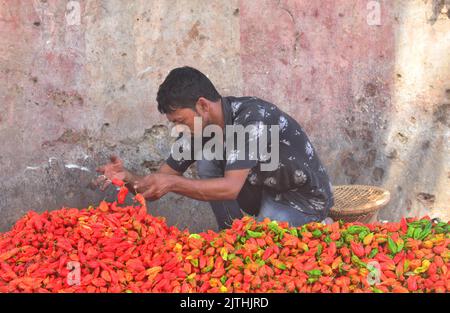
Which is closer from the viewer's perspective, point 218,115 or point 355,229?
point 355,229

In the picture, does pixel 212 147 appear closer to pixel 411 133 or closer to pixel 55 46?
pixel 55 46

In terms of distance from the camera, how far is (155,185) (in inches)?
117

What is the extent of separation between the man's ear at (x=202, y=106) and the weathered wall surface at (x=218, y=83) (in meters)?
1.04

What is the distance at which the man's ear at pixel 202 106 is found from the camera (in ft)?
10.3

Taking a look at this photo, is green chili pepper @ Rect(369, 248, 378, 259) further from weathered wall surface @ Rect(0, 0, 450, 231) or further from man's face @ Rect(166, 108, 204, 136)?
weathered wall surface @ Rect(0, 0, 450, 231)

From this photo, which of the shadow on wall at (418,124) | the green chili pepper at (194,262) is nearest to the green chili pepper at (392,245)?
A: the green chili pepper at (194,262)

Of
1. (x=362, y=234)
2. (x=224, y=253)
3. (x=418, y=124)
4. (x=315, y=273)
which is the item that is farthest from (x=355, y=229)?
(x=418, y=124)

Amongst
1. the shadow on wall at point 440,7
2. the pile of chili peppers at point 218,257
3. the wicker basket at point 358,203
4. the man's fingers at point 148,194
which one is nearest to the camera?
the pile of chili peppers at point 218,257

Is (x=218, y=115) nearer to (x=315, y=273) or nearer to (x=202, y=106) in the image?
(x=202, y=106)

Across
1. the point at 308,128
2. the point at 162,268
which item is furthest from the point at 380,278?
the point at 308,128

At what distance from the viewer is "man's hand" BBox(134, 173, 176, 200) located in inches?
117

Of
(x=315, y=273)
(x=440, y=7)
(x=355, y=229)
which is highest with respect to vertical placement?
(x=440, y=7)

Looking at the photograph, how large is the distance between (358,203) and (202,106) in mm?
1426

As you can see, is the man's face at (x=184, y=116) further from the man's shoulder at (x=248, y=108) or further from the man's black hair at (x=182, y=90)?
the man's shoulder at (x=248, y=108)
